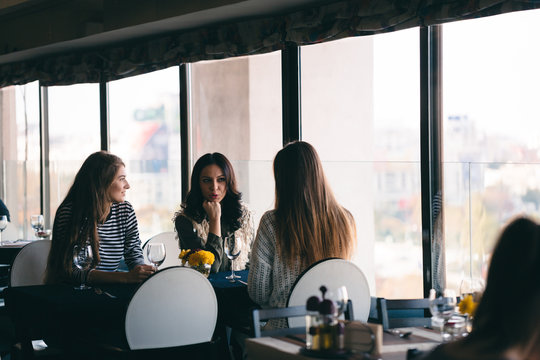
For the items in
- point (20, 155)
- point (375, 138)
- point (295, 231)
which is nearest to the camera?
point (295, 231)

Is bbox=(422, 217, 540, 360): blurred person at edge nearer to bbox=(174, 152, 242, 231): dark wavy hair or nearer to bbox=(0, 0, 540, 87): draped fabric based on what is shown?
bbox=(0, 0, 540, 87): draped fabric

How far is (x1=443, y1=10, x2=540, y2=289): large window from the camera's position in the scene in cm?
363

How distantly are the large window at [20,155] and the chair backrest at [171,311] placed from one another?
5162 mm

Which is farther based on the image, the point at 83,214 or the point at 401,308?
the point at 83,214

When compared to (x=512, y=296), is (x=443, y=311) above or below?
below

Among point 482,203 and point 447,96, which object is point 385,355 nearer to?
point 482,203

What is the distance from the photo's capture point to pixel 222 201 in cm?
425

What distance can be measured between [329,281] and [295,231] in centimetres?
29

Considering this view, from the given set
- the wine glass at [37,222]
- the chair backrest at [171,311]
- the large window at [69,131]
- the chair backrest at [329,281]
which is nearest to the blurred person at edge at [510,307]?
the chair backrest at [329,281]

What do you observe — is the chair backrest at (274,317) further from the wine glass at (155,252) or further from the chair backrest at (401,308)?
the wine glass at (155,252)

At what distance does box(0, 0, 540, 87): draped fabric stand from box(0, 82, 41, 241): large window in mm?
358

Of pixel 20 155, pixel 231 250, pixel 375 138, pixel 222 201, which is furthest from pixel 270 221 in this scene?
pixel 20 155

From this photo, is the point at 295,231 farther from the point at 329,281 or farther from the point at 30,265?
the point at 30,265

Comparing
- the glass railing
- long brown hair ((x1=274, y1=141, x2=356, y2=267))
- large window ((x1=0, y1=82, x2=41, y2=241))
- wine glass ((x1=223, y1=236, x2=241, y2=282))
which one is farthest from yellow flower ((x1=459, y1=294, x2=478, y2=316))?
large window ((x1=0, y1=82, x2=41, y2=241))
